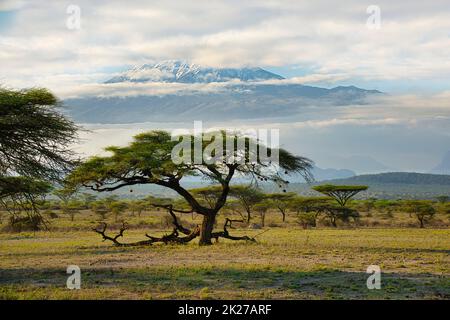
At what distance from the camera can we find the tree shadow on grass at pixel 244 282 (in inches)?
491

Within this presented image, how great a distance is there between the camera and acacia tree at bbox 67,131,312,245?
85.6 feet

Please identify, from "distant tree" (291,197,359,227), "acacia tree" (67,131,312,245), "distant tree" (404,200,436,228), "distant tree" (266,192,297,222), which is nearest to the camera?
"acacia tree" (67,131,312,245)

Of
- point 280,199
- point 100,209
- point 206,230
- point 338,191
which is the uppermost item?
point 206,230

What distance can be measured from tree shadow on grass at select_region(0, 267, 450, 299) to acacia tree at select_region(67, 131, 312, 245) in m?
9.49

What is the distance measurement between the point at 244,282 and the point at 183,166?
1279cm

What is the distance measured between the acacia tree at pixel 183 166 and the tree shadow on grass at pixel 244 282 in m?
9.49

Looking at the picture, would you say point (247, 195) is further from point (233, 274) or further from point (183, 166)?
point (233, 274)

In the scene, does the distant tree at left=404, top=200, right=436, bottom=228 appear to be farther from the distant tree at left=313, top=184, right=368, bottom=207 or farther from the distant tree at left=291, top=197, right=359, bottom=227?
the distant tree at left=313, top=184, right=368, bottom=207

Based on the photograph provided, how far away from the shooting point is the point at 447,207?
6881cm

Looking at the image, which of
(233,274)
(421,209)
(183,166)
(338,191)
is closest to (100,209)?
(338,191)

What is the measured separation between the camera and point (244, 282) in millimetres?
14047

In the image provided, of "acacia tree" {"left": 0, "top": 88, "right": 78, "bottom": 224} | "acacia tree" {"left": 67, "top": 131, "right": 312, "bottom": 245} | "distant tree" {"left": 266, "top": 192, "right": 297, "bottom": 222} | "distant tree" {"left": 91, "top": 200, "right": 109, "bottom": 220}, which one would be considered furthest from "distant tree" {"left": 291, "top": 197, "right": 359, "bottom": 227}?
"acacia tree" {"left": 0, "top": 88, "right": 78, "bottom": 224}
